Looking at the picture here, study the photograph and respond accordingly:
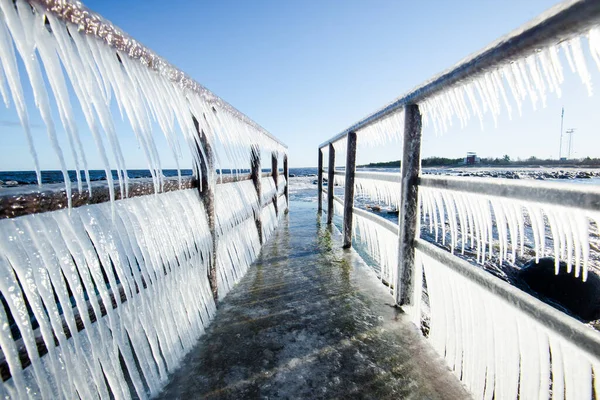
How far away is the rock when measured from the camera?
3674 millimetres

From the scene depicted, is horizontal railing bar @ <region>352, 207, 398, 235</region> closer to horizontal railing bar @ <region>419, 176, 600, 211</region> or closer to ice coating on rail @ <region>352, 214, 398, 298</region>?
ice coating on rail @ <region>352, 214, 398, 298</region>

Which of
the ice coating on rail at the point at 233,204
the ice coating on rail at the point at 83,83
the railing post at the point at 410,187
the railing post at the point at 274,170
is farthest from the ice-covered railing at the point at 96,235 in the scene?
the railing post at the point at 274,170

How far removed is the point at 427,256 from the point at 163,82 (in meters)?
1.62

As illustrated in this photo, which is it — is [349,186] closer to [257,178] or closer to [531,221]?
[257,178]

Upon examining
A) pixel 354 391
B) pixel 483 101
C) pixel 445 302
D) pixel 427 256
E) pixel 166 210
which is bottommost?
pixel 354 391

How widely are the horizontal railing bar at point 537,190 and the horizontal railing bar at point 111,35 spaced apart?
55.0 inches

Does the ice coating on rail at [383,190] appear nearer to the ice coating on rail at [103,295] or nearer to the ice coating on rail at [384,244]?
the ice coating on rail at [384,244]

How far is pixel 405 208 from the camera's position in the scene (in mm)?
1728

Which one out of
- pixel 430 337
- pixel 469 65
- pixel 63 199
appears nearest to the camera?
pixel 63 199

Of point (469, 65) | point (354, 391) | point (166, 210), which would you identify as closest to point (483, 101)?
point (469, 65)

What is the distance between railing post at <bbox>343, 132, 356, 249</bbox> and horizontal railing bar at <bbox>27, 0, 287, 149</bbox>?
221 cm

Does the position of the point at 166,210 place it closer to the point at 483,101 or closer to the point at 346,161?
the point at 483,101

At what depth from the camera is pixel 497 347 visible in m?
1.06

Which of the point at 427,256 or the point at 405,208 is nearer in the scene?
the point at 427,256
